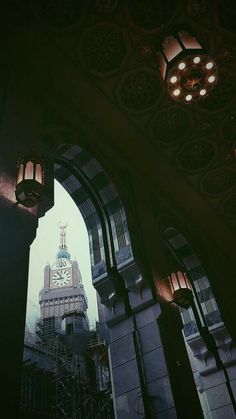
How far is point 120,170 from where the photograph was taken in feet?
30.4

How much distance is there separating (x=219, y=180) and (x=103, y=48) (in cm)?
575

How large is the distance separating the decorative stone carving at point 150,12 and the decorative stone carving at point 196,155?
142 inches

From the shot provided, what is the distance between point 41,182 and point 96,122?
4.81 meters

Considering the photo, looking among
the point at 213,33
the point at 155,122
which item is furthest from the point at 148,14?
the point at 155,122

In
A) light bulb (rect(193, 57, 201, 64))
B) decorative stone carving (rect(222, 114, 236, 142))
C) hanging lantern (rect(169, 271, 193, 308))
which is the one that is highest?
decorative stone carving (rect(222, 114, 236, 142))

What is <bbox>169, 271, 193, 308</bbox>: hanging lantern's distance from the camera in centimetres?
702

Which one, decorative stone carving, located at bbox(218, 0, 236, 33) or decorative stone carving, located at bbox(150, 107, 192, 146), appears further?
decorative stone carving, located at bbox(150, 107, 192, 146)

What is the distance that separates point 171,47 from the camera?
7.36 meters

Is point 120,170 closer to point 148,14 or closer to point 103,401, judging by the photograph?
point 148,14

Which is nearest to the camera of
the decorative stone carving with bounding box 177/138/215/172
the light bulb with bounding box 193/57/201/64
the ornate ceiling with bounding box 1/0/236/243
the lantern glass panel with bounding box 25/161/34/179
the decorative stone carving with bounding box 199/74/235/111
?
the lantern glass panel with bounding box 25/161/34/179

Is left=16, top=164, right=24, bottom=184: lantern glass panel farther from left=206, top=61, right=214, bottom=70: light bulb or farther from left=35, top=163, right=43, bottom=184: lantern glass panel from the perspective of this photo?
left=206, top=61, right=214, bottom=70: light bulb

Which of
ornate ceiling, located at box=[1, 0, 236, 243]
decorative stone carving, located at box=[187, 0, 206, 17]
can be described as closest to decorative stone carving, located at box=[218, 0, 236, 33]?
ornate ceiling, located at box=[1, 0, 236, 243]

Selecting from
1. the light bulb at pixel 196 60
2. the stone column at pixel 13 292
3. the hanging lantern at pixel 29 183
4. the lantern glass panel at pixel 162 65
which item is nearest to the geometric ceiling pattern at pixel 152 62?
the lantern glass panel at pixel 162 65

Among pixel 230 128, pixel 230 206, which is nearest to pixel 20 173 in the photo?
pixel 230 128
